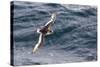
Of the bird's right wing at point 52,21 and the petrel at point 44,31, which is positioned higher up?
the bird's right wing at point 52,21

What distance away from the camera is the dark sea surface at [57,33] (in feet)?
8.29

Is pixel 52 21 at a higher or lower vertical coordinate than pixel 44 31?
higher

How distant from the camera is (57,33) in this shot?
8.93 feet

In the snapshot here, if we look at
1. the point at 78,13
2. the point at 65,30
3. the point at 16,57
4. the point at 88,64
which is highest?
the point at 78,13

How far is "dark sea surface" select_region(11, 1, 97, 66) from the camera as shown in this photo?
253 centimetres

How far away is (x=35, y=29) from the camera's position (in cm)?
260

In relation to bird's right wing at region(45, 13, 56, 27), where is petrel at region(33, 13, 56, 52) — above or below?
below

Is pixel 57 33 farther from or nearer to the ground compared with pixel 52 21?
nearer to the ground

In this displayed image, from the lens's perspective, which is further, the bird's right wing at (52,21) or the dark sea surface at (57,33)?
the bird's right wing at (52,21)

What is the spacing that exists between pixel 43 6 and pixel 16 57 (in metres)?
0.69

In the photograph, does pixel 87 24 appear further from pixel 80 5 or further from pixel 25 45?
pixel 25 45

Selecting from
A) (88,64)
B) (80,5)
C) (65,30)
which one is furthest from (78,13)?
(88,64)

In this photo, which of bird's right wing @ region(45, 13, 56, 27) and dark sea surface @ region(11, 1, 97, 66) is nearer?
dark sea surface @ region(11, 1, 97, 66)
